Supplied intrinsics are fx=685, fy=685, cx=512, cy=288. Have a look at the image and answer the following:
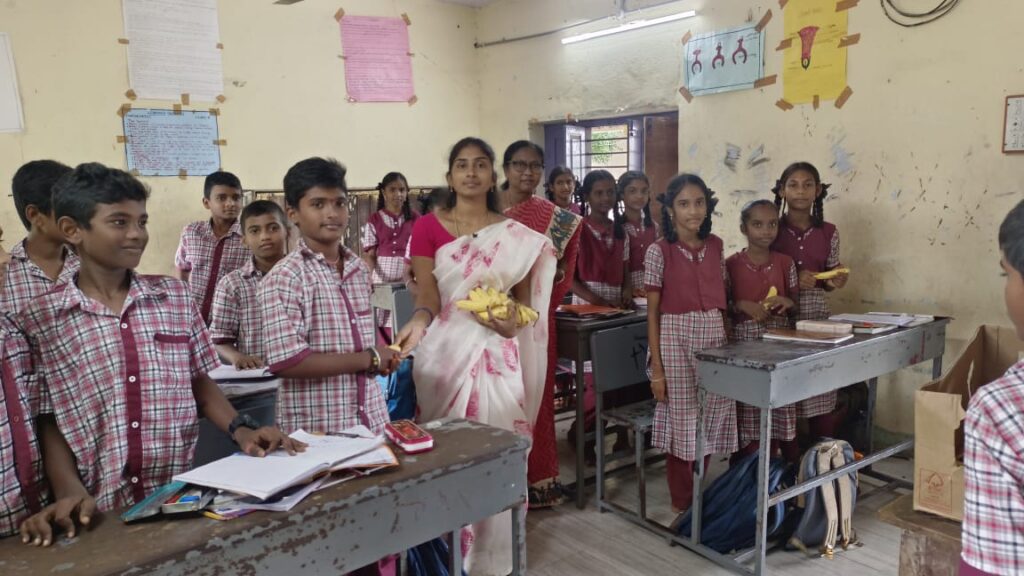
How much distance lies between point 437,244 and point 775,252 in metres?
1.62

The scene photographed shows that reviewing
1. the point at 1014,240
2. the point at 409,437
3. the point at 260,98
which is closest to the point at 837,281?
the point at 1014,240

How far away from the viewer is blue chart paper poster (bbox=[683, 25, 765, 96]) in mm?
4184

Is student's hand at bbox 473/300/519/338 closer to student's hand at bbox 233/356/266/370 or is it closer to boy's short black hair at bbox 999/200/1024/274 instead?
student's hand at bbox 233/356/266/370

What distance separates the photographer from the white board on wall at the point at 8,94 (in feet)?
14.0

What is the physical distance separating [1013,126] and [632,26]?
8.60 ft

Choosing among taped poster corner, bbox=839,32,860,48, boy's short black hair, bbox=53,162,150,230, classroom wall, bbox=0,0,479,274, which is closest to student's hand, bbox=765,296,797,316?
taped poster corner, bbox=839,32,860,48

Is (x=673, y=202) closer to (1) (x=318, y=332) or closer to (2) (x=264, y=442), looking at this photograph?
(1) (x=318, y=332)

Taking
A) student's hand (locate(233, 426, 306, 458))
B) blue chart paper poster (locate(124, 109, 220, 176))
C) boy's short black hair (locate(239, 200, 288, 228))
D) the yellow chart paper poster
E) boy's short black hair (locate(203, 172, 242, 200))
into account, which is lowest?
student's hand (locate(233, 426, 306, 458))

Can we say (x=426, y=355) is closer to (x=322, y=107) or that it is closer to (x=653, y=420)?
(x=653, y=420)

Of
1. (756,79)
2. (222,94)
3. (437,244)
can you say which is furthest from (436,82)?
(437,244)

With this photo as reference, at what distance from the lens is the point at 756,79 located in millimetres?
4195

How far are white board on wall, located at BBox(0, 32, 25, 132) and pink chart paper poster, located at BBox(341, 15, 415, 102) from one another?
2.36 m

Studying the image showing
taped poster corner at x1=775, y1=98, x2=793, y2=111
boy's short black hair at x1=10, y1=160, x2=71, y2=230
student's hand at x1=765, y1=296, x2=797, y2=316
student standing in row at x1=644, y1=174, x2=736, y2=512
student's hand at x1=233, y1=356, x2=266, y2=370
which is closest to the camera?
boy's short black hair at x1=10, y1=160, x2=71, y2=230

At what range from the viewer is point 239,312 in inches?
102
